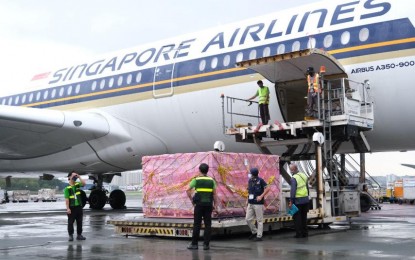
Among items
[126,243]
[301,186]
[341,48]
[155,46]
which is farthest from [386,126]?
[155,46]

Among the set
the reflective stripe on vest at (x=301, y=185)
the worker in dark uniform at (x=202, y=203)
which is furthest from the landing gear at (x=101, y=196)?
the worker in dark uniform at (x=202, y=203)

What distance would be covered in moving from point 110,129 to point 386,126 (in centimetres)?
835

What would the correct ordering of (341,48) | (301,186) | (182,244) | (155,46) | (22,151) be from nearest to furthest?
(182,244)
(301,186)
(341,48)
(155,46)
(22,151)

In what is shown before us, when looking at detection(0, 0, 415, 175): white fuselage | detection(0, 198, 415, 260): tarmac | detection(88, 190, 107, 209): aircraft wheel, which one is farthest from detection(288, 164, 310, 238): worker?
detection(88, 190, 107, 209): aircraft wheel

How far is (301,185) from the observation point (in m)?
10.5

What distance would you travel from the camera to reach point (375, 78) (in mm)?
11758

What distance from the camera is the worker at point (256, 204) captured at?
9.80 meters

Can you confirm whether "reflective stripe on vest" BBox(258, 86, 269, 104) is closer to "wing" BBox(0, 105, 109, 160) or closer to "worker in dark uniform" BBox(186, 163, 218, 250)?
"worker in dark uniform" BBox(186, 163, 218, 250)

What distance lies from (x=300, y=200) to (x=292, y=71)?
340 centimetres

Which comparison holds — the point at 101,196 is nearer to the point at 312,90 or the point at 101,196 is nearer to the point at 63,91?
the point at 63,91

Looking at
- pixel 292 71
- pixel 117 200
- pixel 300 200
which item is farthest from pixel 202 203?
pixel 117 200

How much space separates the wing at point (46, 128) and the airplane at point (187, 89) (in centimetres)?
3

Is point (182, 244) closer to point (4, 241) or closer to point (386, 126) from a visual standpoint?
point (4, 241)

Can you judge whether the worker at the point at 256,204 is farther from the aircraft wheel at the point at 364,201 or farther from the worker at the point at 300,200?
the aircraft wheel at the point at 364,201
